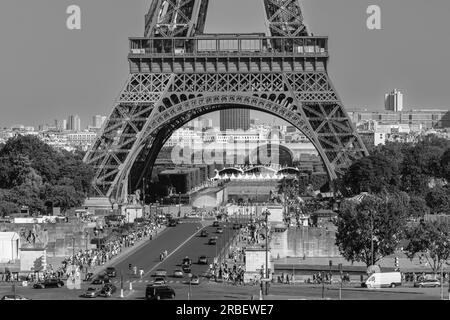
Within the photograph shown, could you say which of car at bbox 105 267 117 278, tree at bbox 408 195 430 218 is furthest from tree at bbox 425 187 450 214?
car at bbox 105 267 117 278

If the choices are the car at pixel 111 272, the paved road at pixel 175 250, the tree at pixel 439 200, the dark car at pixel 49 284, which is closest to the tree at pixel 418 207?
the tree at pixel 439 200

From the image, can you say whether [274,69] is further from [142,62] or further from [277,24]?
[142,62]

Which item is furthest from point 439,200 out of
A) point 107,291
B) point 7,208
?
point 107,291

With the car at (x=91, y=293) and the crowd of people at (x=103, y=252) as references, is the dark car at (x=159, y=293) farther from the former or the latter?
the crowd of people at (x=103, y=252)

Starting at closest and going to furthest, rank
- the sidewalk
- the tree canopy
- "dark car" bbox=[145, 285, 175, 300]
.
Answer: "dark car" bbox=[145, 285, 175, 300] → the sidewalk → the tree canopy

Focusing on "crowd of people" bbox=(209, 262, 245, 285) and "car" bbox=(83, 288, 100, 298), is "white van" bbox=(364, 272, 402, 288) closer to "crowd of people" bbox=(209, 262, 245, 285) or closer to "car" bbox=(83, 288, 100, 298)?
"crowd of people" bbox=(209, 262, 245, 285)
